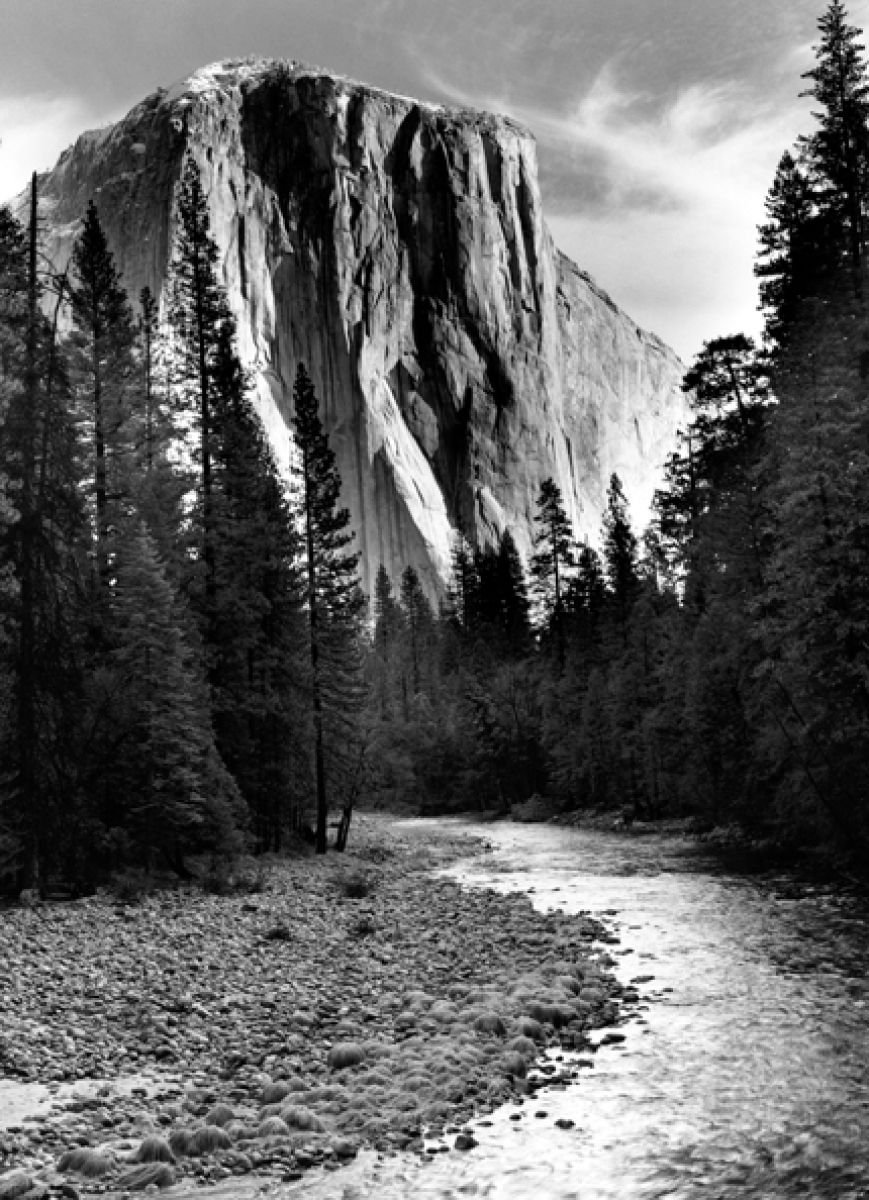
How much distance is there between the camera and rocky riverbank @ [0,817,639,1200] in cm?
748

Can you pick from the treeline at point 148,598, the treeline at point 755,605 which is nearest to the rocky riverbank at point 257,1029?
the treeline at point 148,598

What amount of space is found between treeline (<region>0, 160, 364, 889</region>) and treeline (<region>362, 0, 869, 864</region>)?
1271 centimetres

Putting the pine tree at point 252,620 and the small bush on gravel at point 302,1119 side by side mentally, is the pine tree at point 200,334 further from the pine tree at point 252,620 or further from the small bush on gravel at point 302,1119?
the small bush on gravel at point 302,1119

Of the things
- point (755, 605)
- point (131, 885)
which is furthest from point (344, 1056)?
point (755, 605)

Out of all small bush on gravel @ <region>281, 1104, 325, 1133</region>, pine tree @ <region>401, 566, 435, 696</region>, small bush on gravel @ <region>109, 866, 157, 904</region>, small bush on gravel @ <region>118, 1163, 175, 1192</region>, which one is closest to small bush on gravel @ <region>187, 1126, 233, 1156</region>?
small bush on gravel @ <region>118, 1163, 175, 1192</region>

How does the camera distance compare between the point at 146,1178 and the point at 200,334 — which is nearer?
the point at 146,1178

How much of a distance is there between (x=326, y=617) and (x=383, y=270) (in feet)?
417

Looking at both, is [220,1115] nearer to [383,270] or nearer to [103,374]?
[103,374]

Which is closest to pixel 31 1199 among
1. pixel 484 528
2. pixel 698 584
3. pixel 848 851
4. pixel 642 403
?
pixel 848 851

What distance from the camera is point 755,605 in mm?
21281

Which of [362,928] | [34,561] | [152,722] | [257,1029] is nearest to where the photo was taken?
[257,1029]

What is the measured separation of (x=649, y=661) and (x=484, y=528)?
95.4 metres

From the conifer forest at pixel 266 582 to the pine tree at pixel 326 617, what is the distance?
106 mm

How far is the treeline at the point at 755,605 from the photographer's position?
19.5 m
